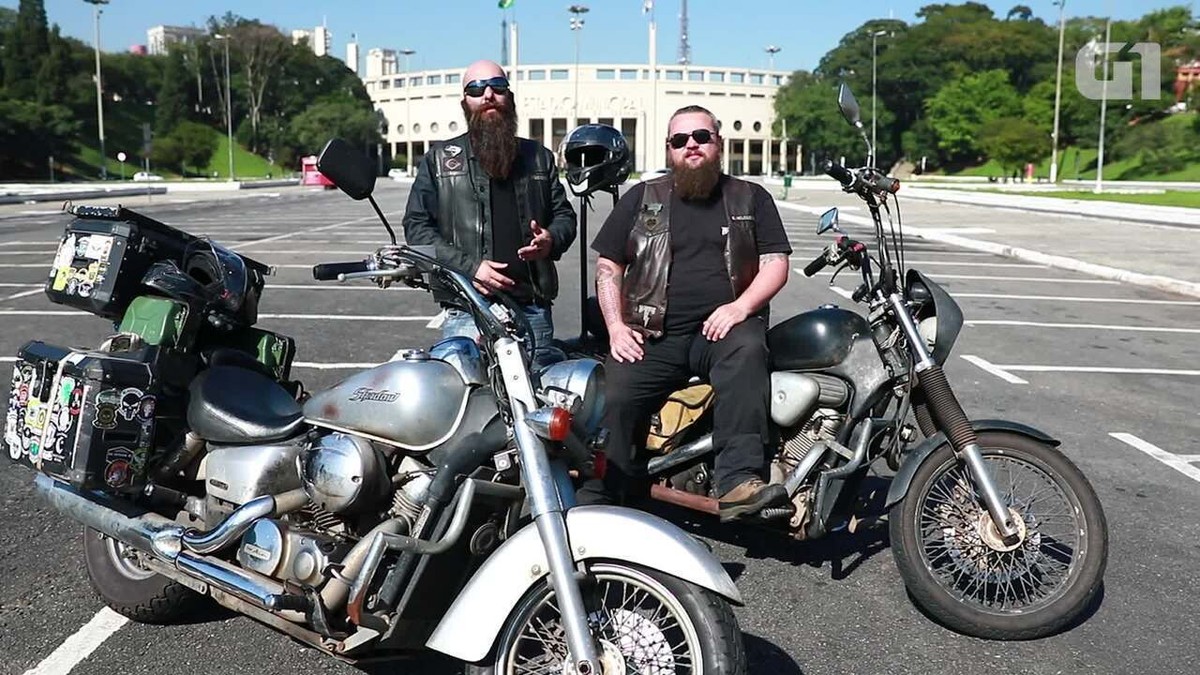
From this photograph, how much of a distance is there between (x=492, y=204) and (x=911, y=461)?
2.10 meters

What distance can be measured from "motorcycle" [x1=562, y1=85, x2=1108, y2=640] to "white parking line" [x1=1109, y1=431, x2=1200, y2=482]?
2.39 metres

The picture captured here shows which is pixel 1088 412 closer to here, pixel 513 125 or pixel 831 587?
pixel 831 587

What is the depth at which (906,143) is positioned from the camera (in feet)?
293

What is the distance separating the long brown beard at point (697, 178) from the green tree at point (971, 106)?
78710 millimetres

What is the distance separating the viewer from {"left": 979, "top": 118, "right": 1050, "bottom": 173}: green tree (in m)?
61.1

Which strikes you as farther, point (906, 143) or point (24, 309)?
point (906, 143)

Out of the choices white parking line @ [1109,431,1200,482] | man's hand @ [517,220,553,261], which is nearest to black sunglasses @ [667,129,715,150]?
man's hand @ [517,220,553,261]

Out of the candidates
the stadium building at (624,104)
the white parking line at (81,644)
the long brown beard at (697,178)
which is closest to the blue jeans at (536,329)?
the long brown beard at (697,178)

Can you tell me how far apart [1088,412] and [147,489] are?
231 inches

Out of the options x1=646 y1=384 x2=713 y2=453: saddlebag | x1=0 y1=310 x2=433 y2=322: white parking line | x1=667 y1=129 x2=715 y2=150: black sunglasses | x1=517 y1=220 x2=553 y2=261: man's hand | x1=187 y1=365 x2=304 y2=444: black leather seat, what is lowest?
x1=0 y1=310 x2=433 y2=322: white parking line

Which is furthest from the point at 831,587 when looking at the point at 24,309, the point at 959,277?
the point at 959,277

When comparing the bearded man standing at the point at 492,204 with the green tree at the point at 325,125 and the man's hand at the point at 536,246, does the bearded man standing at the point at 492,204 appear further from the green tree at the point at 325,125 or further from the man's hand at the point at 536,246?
the green tree at the point at 325,125

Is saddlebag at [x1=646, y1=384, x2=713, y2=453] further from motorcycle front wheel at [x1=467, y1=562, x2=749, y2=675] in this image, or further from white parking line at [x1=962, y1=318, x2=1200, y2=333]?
white parking line at [x1=962, y1=318, x2=1200, y2=333]

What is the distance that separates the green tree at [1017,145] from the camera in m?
61.1
